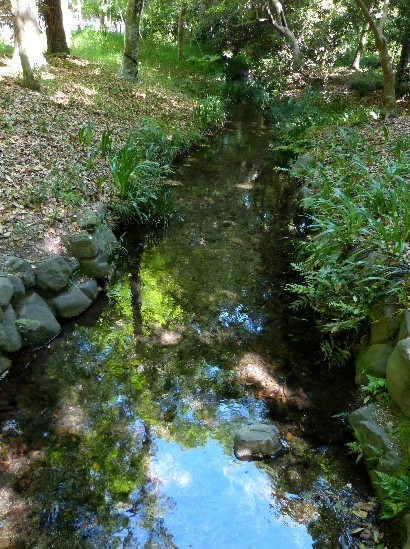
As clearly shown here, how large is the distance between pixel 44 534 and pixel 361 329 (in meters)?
3.05

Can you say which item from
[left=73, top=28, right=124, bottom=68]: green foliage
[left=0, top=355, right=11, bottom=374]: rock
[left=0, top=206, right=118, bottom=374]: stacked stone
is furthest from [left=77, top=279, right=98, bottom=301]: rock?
[left=73, top=28, right=124, bottom=68]: green foliage

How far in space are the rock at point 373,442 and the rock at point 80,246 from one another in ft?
10.3

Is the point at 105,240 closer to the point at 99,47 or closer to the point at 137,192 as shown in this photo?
the point at 137,192

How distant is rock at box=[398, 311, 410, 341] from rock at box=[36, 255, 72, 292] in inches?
124

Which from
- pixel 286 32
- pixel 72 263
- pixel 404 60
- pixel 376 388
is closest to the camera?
pixel 376 388

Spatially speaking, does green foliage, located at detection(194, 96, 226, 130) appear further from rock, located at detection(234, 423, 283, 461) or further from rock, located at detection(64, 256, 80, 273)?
rock, located at detection(234, 423, 283, 461)

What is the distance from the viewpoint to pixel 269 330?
467cm

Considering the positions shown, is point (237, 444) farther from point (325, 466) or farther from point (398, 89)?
point (398, 89)

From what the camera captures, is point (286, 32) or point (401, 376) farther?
point (286, 32)

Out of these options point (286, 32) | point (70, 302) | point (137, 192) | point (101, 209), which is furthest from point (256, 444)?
point (286, 32)

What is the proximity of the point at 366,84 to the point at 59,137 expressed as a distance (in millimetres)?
11349

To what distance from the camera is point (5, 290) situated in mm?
3814

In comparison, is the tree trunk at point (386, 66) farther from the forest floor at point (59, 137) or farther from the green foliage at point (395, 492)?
the green foliage at point (395, 492)

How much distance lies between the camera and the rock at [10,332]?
12.3ft
